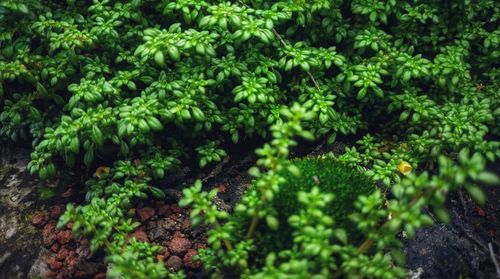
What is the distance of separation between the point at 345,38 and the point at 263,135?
108 cm

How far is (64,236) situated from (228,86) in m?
1.59

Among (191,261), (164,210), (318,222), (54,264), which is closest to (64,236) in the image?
(54,264)

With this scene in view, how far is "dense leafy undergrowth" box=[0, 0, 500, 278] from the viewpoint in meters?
3.32

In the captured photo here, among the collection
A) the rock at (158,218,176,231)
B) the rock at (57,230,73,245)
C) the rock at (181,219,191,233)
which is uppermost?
the rock at (57,230,73,245)

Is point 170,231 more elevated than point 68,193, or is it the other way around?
point 68,193

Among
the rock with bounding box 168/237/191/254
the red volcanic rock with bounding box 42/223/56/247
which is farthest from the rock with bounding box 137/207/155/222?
the red volcanic rock with bounding box 42/223/56/247

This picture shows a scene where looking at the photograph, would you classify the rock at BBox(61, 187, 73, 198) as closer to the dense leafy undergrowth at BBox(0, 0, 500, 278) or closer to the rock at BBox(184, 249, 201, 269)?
the dense leafy undergrowth at BBox(0, 0, 500, 278)

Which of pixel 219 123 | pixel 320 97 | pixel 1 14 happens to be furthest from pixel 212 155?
pixel 1 14

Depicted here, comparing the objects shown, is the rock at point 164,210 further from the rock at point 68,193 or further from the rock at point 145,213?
the rock at point 68,193

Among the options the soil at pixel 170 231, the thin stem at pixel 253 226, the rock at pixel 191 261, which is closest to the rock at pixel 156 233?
the soil at pixel 170 231

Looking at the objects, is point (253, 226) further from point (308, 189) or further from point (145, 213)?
point (145, 213)

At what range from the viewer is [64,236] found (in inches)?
137

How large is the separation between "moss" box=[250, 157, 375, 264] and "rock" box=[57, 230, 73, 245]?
141 cm

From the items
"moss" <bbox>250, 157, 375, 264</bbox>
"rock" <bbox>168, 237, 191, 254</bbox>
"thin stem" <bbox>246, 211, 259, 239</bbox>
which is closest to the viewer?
"thin stem" <bbox>246, 211, 259, 239</bbox>
